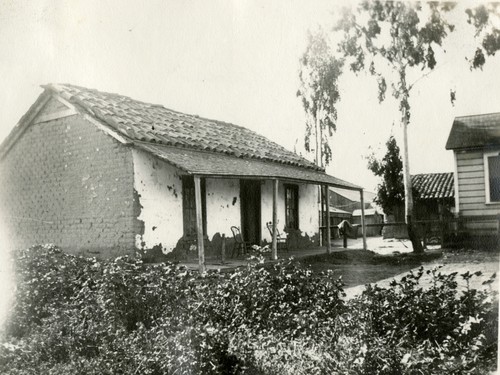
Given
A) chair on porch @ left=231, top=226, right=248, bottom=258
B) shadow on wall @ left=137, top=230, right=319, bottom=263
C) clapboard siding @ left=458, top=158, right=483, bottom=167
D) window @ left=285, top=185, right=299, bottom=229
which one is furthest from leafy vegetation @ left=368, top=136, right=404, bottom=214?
shadow on wall @ left=137, top=230, right=319, bottom=263

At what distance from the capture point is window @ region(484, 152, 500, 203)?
24.3 feet

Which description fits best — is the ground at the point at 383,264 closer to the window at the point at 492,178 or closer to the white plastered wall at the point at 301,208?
the window at the point at 492,178

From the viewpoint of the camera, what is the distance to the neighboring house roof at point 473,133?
6875mm

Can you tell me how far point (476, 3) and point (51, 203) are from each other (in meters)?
8.71

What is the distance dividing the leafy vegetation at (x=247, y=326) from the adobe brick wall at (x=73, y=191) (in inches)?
140

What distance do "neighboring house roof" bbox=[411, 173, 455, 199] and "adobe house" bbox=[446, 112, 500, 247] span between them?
39.5ft

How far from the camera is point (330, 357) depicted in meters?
3.79

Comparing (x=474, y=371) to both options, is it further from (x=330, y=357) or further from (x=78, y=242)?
(x=78, y=242)

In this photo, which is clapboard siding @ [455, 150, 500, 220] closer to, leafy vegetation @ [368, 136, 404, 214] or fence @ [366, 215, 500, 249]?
fence @ [366, 215, 500, 249]

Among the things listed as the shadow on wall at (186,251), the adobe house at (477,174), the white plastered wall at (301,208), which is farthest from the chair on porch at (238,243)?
the adobe house at (477,174)

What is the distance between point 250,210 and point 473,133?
6.46 metres

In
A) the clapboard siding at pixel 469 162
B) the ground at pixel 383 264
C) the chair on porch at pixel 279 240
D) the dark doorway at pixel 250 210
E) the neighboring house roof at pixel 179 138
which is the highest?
the neighboring house roof at pixel 179 138

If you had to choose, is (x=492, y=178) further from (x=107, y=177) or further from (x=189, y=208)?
(x=107, y=177)

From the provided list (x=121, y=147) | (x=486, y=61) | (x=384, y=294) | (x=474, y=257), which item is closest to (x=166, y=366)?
(x=384, y=294)
